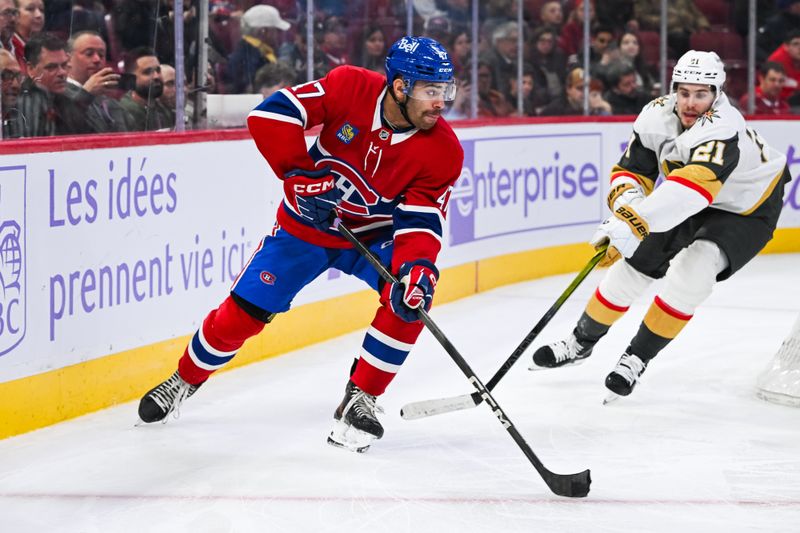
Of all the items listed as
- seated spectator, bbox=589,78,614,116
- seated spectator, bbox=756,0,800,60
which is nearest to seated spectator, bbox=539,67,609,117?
seated spectator, bbox=589,78,614,116

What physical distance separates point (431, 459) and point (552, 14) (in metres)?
4.07

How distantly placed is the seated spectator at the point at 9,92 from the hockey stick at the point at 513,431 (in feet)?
3.17

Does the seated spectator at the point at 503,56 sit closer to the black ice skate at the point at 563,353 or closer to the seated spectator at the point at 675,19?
the seated spectator at the point at 675,19

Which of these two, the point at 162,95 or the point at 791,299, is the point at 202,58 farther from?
the point at 791,299

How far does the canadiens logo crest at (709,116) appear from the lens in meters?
3.56

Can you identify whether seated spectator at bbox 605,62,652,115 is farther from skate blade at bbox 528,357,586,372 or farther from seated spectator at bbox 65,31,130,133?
seated spectator at bbox 65,31,130,133

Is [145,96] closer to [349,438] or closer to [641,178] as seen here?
[349,438]

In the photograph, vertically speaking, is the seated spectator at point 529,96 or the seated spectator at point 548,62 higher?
the seated spectator at point 548,62

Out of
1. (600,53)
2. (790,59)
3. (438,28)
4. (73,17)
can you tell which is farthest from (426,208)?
(790,59)

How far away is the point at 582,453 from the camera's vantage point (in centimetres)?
320

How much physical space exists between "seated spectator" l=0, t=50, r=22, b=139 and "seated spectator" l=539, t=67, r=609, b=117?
3.58m

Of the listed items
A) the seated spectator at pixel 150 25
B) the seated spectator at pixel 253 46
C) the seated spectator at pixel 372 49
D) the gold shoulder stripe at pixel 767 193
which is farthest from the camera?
the seated spectator at pixel 372 49

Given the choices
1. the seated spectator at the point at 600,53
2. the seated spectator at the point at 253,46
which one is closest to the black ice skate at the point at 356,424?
the seated spectator at the point at 253,46

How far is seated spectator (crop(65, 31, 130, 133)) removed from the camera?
3770 millimetres
